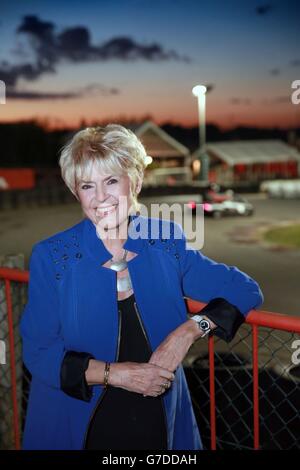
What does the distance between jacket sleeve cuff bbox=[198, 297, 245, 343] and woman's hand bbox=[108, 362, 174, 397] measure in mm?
259

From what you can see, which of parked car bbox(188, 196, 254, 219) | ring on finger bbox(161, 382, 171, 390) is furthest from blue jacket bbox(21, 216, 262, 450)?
parked car bbox(188, 196, 254, 219)

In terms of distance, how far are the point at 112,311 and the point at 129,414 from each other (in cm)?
41

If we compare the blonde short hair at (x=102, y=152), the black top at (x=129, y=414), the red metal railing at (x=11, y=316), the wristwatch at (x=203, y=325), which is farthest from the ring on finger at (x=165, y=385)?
the red metal railing at (x=11, y=316)

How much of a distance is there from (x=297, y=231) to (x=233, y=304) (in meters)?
16.9

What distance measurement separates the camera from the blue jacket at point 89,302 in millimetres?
1750

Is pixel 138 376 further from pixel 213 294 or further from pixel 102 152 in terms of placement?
pixel 102 152

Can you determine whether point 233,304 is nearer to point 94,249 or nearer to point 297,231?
point 94,249

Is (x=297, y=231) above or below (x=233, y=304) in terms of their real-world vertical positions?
below

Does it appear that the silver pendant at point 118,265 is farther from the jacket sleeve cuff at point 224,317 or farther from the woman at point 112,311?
the jacket sleeve cuff at point 224,317

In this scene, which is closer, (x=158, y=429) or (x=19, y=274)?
(x=158, y=429)

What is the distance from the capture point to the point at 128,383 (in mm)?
1715

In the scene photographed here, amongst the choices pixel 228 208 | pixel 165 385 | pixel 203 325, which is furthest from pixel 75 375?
pixel 228 208

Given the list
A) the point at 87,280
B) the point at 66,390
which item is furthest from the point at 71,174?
the point at 66,390

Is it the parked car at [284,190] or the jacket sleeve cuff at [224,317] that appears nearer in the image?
the jacket sleeve cuff at [224,317]
